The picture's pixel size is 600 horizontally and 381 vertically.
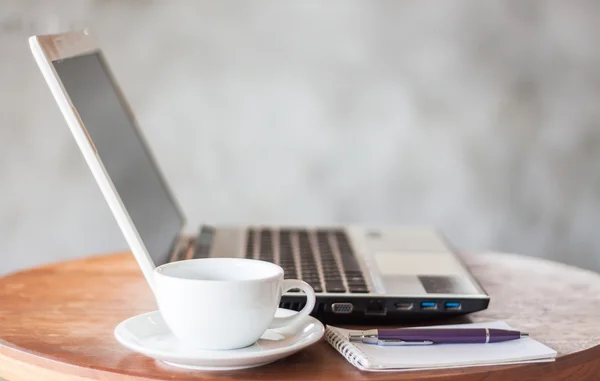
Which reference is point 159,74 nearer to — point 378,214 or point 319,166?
point 319,166

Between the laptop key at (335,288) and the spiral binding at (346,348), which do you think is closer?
the spiral binding at (346,348)

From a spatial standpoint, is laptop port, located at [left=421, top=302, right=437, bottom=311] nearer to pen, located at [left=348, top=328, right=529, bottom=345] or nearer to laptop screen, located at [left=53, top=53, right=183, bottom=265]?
pen, located at [left=348, top=328, right=529, bottom=345]

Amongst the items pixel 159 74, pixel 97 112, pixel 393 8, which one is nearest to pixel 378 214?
pixel 393 8

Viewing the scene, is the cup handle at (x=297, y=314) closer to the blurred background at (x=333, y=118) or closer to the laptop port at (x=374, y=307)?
the laptop port at (x=374, y=307)

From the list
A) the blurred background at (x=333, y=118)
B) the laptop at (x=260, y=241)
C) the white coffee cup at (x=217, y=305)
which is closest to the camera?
the white coffee cup at (x=217, y=305)

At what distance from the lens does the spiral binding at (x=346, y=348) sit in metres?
0.71

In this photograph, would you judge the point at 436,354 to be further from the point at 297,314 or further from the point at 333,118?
the point at 333,118

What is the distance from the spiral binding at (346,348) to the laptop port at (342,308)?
5 centimetres

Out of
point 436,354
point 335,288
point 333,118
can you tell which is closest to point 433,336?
point 436,354

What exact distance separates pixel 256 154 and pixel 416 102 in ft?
1.39

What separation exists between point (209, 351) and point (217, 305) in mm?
50

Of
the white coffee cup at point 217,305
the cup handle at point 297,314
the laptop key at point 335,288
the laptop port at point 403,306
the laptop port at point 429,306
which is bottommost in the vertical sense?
the laptop port at point 429,306

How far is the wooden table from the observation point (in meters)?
0.71

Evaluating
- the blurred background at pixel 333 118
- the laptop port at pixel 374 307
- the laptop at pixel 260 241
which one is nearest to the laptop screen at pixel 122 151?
the laptop at pixel 260 241
